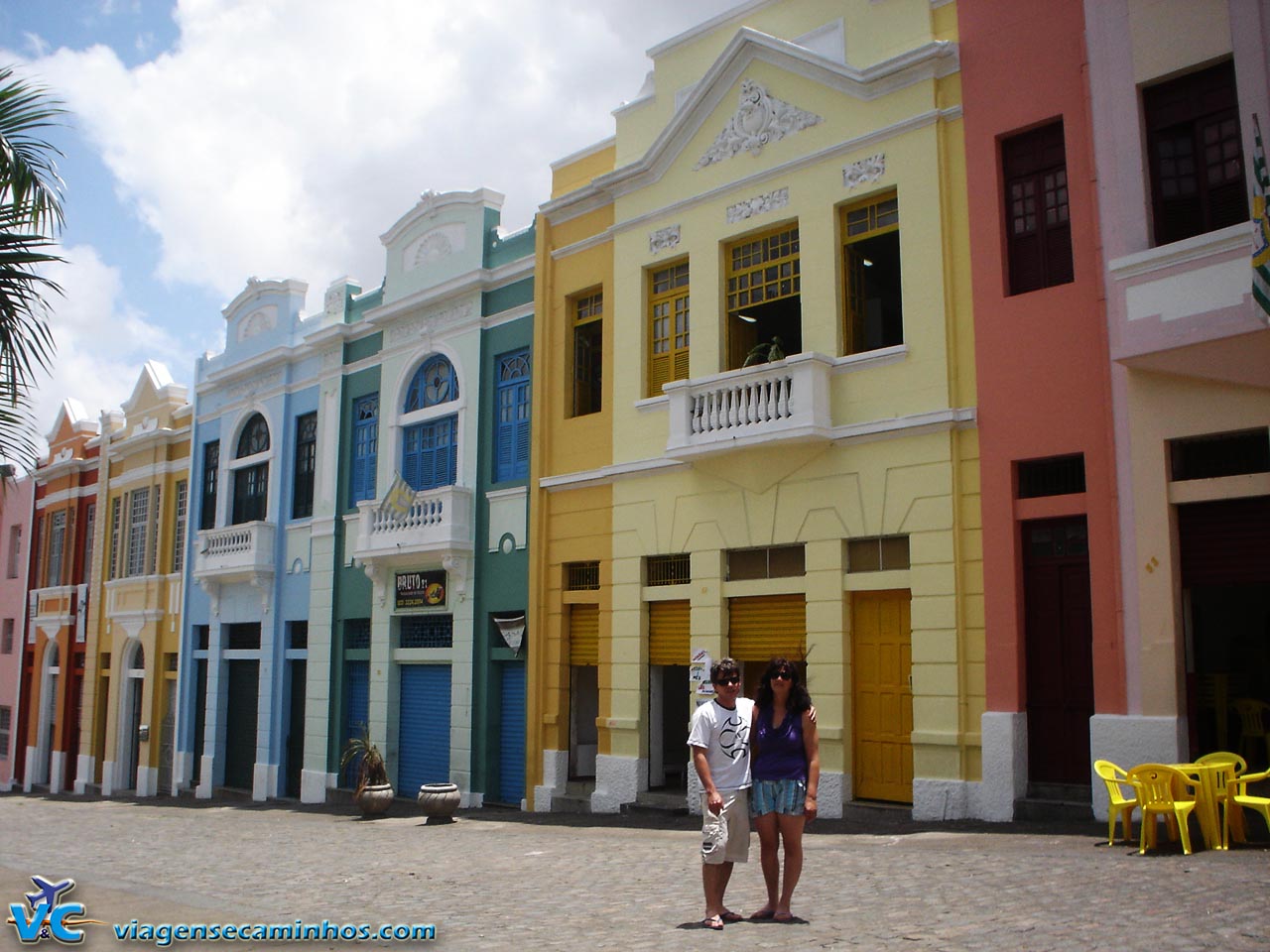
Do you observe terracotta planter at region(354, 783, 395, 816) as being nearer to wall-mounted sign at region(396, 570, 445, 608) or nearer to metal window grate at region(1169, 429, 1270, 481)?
wall-mounted sign at region(396, 570, 445, 608)

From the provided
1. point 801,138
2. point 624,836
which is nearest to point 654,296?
point 801,138

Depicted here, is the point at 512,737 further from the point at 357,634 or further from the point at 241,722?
the point at 241,722

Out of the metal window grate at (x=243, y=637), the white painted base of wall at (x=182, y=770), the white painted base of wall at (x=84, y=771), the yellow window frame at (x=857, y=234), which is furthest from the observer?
the white painted base of wall at (x=84, y=771)

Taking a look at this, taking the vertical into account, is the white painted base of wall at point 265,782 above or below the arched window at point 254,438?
below

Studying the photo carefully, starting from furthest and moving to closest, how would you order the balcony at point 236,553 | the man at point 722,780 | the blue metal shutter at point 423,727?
the balcony at point 236,553
the blue metal shutter at point 423,727
the man at point 722,780

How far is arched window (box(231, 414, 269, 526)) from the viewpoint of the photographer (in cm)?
2617

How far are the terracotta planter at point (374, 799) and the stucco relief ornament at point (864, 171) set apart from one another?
11491 millimetres

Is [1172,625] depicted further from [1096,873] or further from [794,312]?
[794,312]

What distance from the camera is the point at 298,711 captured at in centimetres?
2412

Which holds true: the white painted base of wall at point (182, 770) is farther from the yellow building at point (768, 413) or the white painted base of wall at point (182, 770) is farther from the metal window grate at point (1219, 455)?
the metal window grate at point (1219, 455)

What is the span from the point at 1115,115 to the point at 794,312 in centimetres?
532

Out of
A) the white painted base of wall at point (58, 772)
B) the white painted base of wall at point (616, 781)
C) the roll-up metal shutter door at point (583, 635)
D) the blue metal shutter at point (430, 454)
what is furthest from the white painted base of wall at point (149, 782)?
the white painted base of wall at point (616, 781)

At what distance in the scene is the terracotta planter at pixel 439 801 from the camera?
1695 centimetres

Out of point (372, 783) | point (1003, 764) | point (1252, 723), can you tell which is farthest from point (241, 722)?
point (1252, 723)
